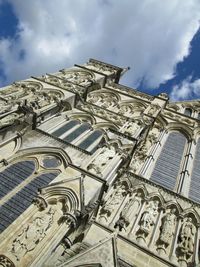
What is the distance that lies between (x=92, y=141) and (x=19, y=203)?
19.5 feet

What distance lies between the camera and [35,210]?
7402 millimetres

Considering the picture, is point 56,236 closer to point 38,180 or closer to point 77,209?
point 77,209

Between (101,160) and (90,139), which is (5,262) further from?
(90,139)

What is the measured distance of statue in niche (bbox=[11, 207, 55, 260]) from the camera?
20.5 feet

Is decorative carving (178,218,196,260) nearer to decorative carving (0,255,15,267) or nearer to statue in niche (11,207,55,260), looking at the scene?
statue in niche (11,207,55,260)

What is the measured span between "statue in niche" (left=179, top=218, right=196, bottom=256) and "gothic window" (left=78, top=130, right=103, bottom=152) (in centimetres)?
495

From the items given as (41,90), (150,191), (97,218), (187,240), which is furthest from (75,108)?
(187,240)

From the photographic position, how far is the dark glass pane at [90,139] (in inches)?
526

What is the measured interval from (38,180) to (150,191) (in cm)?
410

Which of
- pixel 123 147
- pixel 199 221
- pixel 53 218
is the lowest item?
pixel 53 218

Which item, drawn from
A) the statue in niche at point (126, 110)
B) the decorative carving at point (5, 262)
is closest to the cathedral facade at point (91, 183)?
the decorative carving at point (5, 262)

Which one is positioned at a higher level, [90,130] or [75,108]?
[75,108]

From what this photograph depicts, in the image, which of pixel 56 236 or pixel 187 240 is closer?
pixel 56 236

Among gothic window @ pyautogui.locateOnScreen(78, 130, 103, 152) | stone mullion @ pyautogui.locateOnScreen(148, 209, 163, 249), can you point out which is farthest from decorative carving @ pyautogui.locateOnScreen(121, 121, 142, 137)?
stone mullion @ pyautogui.locateOnScreen(148, 209, 163, 249)
